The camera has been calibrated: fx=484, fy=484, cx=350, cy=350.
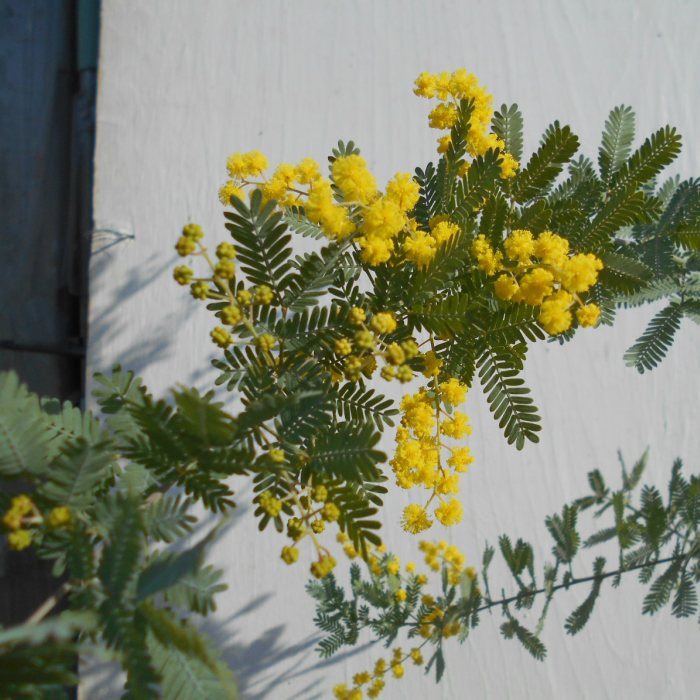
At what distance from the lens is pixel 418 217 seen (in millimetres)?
635

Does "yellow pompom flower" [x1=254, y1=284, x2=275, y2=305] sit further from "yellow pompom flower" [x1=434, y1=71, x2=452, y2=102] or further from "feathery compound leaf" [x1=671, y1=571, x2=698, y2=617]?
"feathery compound leaf" [x1=671, y1=571, x2=698, y2=617]

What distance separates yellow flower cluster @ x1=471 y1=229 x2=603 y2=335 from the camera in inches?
18.9

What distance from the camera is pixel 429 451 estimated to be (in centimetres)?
55

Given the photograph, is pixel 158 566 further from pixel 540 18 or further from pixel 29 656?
pixel 540 18

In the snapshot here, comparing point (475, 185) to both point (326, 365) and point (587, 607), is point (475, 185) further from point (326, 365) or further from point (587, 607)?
point (587, 607)

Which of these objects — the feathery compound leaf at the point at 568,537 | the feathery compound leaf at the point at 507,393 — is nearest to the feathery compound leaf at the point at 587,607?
the feathery compound leaf at the point at 568,537

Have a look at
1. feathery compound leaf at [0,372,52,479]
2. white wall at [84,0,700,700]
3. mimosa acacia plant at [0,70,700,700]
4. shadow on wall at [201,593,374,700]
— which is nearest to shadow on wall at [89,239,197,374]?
white wall at [84,0,700,700]

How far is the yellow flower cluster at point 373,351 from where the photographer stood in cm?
44

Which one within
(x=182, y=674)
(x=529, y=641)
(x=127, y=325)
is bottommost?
(x=529, y=641)

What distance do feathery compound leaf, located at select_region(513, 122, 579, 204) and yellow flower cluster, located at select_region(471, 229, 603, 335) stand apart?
0.08 metres

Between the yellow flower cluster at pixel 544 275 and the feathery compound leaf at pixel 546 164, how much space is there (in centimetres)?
8

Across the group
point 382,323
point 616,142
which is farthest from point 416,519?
point 616,142

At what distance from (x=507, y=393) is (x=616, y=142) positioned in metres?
0.42

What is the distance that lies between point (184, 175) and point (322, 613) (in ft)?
4.04
